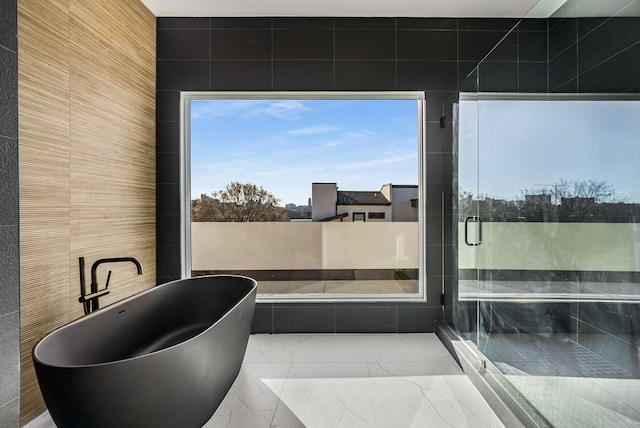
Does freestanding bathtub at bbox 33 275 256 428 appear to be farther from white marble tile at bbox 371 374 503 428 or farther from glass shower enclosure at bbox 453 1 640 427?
glass shower enclosure at bbox 453 1 640 427

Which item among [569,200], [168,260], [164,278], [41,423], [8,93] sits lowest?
[41,423]

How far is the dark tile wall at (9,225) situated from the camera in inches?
71.6

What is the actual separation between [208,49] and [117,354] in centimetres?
268

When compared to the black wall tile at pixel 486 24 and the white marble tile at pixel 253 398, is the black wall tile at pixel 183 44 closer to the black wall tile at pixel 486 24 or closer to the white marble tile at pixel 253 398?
the black wall tile at pixel 486 24

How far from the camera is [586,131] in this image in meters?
1.90

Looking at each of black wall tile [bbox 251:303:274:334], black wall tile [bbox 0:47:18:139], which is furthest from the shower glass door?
black wall tile [bbox 0:47:18:139]

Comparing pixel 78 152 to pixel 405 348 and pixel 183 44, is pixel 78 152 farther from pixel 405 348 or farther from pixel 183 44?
pixel 405 348

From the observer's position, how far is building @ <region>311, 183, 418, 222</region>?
3576 millimetres

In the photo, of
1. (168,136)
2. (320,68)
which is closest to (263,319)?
(168,136)

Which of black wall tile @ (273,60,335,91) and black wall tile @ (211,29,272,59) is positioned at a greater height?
black wall tile @ (211,29,272,59)

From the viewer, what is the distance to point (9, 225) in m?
1.87

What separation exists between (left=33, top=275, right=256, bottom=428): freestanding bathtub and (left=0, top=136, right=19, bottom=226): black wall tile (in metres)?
0.62

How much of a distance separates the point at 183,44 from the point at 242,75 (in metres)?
0.62

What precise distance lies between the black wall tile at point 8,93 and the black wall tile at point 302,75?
2013 millimetres
